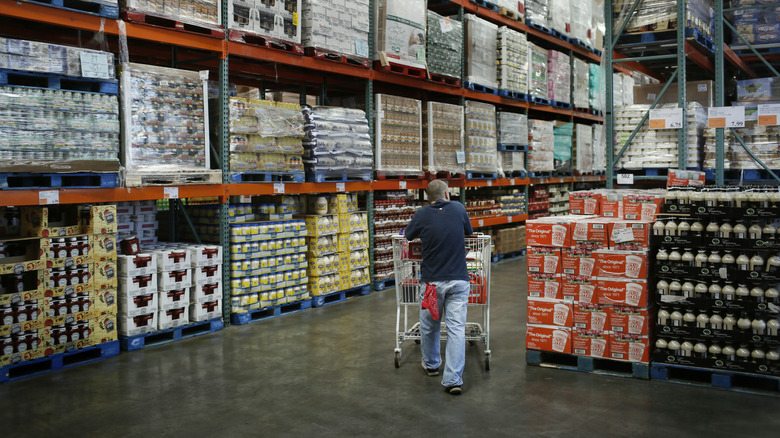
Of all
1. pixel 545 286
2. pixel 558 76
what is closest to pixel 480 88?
pixel 558 76

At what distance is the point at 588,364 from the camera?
5648mm

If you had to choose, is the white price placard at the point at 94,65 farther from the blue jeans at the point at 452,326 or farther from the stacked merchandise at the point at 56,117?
the blue jeans at the point at 452,326

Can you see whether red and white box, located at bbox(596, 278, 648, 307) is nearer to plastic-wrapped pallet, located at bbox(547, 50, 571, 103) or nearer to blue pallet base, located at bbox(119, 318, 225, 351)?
blue pallet base, located at bbox(119, 318, 225, 351)

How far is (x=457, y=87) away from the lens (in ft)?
37.8

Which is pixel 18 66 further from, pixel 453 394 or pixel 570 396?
pixel 570 396

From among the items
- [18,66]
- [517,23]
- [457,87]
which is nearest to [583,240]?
[18,66]

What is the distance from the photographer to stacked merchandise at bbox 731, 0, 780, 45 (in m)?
10.7

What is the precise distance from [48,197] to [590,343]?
5152mm

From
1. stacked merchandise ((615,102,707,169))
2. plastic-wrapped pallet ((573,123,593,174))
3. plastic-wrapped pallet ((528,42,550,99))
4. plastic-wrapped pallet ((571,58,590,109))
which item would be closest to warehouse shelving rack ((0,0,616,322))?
plastic-wrapped pallet ((528,42,550,99))

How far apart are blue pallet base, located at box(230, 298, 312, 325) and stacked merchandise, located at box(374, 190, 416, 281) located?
1.75 meters

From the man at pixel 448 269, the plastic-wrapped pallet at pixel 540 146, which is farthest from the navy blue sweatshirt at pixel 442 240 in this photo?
the plastic-wrapped pallet at pixel 540 146

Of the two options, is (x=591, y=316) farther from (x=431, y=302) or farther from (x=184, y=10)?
(x=184, y=10)

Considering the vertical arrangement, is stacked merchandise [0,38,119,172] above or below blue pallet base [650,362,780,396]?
above

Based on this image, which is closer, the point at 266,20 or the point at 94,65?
the point at 94,65
